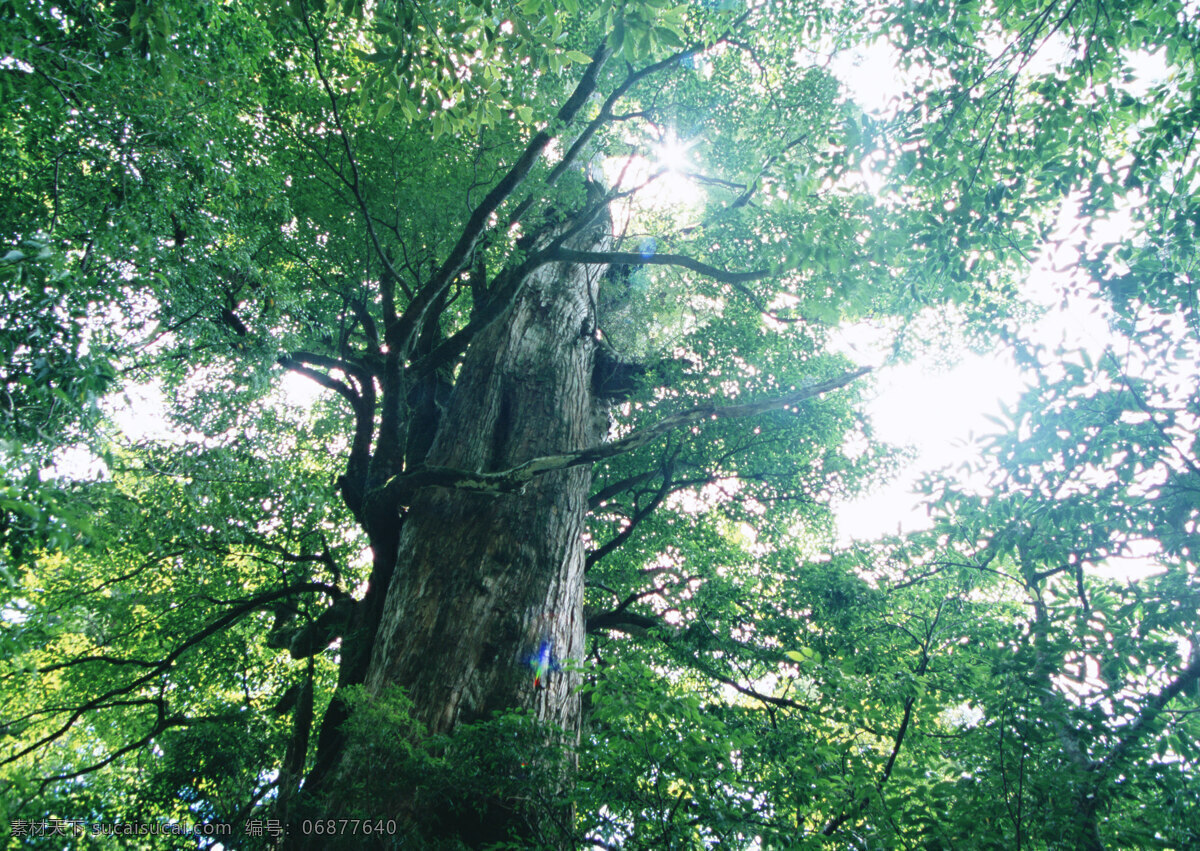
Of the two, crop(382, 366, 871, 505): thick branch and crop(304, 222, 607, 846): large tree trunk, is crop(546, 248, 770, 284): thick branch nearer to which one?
crop(382, 366, 871, 505): thick branch

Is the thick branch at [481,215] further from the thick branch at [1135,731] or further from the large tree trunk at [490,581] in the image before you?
the thick branch at [1135,731]

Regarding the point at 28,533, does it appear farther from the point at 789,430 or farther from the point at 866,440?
the point at 866,440

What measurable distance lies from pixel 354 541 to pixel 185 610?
2017mm

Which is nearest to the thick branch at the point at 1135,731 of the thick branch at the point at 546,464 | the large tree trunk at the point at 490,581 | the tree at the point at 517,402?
the tree at the point at 517,402

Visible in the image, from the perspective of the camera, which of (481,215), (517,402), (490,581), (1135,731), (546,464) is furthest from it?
(517,402)

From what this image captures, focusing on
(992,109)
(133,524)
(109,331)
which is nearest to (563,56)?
(992,109)

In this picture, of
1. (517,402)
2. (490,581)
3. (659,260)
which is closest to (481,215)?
(659,260)

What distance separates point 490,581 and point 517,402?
2.21 metres

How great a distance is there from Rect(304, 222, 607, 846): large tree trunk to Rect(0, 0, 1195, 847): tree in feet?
0.11

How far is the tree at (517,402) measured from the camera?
8.71 ft

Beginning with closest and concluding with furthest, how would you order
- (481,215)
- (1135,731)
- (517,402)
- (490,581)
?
(1135,731) → (481,215) → (490,581) → (517,402)

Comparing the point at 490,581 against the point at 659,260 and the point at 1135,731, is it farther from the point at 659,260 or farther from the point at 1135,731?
the point at 1135,731

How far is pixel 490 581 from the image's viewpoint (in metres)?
4.27

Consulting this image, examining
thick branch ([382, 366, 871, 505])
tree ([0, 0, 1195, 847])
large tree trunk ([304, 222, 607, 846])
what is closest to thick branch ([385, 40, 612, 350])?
tree ([0, 0, 1195, 847])
